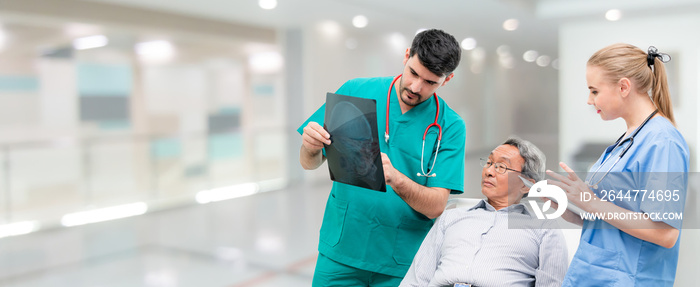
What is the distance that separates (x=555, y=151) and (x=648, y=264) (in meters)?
3.51

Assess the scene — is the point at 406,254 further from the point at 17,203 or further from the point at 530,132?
the point at 17,203

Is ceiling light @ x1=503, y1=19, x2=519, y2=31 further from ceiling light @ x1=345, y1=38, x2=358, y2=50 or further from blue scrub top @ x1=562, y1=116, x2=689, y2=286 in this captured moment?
blue scrub top @ x1=562, y1=116, x2=689, y2=286

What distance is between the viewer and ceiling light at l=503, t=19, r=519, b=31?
4551 mm

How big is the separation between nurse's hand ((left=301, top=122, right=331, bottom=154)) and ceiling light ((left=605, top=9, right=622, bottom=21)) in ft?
11.5

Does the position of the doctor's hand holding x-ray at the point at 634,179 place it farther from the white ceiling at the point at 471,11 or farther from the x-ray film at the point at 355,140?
the white ceiling at the point at 471,11

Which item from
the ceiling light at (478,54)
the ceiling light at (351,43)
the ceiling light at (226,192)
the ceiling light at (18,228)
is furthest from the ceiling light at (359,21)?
the ceiling light at (18,228)

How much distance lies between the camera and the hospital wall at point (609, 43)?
3.80 m

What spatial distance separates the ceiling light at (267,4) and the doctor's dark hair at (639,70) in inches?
182

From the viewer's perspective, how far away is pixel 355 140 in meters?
1.44

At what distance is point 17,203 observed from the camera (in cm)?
500

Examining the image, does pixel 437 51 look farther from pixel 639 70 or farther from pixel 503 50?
pixel 503 50

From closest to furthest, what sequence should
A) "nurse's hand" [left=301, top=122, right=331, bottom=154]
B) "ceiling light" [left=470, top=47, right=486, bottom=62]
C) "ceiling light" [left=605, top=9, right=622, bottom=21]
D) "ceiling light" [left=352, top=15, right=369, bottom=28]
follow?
"nurse's hand" [left=301, top=122, right=331, bottom=154] → "ceiling light" [left=605, top=9, right=622, bottom=21] → "ceiling light" [left=470, top=47, right=486, bottom=62] → "ceiling light" [left=352, top=15, right=369, bottom=28]

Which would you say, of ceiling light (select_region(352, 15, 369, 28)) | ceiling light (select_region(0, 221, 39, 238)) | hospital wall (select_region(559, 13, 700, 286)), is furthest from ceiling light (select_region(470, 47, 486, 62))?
ceiling light (select_region(0, 221, 39, 238))

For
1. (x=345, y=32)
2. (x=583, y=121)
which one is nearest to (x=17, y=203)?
(x=345, y=32)
